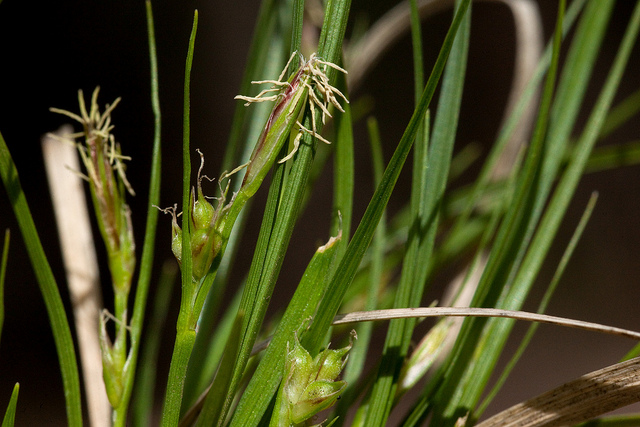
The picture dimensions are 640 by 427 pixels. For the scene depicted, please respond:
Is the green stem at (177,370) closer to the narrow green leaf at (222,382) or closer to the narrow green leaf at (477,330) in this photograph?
the narrow green leaf at (222,382)

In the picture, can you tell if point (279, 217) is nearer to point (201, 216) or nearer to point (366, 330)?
point (201, 216)

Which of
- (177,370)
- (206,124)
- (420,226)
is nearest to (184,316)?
(177,370)

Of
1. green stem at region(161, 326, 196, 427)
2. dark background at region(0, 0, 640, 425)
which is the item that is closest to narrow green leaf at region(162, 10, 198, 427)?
green stem at region(161, 326, 196, 427)

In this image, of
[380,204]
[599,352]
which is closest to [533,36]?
[380,204]

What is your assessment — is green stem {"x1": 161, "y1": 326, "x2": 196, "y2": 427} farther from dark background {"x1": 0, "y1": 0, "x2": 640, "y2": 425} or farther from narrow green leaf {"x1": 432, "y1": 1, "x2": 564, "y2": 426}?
dark background {"x1": 0, "y1": 0, "x2": 640, "y2": 425}

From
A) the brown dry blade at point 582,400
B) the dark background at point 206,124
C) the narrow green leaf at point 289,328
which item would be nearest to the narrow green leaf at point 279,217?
the narrow green leaf at point 289,328
